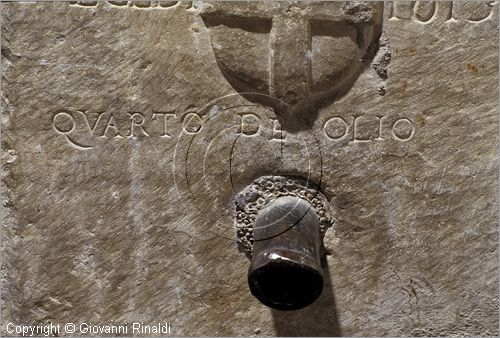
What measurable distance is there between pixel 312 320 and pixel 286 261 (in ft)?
1.52

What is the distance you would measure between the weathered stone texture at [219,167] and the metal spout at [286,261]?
5.9 inches

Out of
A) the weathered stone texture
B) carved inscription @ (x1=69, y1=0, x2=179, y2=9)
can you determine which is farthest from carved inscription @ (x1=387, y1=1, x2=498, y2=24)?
carved inscription @ (x1=69, y1=0, x2=179, y2=9)

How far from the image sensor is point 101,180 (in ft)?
8.99

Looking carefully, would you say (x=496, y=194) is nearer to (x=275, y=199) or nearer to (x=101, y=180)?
(x=275, y=199)

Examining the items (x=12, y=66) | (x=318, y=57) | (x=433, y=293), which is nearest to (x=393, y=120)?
(x=318, y=57)

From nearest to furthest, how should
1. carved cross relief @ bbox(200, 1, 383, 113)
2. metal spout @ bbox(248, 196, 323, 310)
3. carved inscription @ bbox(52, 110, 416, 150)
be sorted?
metal spout @ bbox(248, 196, 323, 310)
carved cross relief @ bbox(200, 1, 383, 113)
carved inscription @ bbox(52, 110, 416, 150)

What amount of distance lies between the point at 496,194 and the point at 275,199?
0.70m

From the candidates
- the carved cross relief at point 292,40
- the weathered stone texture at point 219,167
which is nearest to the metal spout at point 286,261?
the weathered stone texture at point 219,167

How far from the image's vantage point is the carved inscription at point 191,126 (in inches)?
106

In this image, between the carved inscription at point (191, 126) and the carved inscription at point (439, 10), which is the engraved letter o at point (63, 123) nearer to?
the carved inscription at point (191, 126)

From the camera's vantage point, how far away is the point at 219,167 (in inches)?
108

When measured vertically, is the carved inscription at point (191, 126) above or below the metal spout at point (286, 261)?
above

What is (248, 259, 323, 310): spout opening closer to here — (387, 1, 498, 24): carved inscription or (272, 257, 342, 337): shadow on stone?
(272, 257, 342, 337): shadow on stone

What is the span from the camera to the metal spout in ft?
8.06
